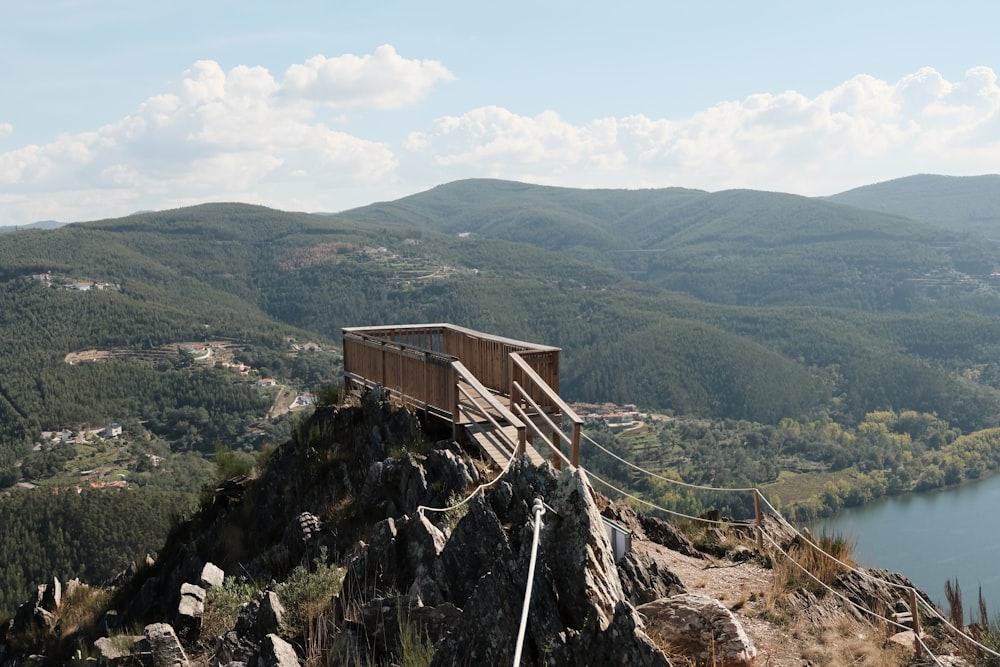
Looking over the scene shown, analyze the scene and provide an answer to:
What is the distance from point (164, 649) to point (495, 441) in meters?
4.65

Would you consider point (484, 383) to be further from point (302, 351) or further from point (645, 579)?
point (302, 351)

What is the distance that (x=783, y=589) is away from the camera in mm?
7410

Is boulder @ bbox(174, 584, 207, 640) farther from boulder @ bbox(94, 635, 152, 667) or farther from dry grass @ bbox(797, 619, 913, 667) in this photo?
dry grass @ bbox(797, 619, 913, 667)

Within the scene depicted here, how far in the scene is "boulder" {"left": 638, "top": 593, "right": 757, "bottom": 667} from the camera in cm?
524

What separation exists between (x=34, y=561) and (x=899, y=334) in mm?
165942

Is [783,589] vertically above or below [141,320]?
above

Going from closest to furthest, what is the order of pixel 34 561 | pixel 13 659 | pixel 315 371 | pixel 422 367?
pixel 13 659 < pixel 422 367 < pixel 34 561 < pixel 315 371

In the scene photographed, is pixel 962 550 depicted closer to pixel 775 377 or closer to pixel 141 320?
pixel 775 377

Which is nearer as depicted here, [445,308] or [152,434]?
[152,434]

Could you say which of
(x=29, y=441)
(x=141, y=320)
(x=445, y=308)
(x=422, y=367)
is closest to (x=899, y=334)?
(x=445, y=308)

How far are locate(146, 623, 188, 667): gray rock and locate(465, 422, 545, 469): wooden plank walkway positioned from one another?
3902mm

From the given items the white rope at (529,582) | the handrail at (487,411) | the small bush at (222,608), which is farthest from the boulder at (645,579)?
the small bush at (222,608)

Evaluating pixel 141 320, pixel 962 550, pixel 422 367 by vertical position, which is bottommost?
pixel 962 550

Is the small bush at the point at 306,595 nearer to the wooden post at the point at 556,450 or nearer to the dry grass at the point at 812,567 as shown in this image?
the wooden post at the point at 556,450
